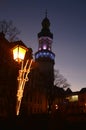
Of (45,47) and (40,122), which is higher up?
(45,47)

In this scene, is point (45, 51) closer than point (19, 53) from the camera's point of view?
No

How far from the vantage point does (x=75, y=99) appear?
6612 cm

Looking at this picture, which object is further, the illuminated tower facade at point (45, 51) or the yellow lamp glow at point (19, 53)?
the illuminated tower facade at point (45, 51)

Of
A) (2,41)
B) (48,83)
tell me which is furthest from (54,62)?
(2,41)

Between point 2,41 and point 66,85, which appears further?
point 66,85

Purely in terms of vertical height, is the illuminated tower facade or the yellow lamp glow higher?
the illuminated tower facade

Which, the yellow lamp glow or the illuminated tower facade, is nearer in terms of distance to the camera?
the yellow lamp glow

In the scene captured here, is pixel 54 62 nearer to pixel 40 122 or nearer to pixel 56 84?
pixel 56 84

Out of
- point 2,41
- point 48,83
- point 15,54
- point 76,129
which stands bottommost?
point 76,129

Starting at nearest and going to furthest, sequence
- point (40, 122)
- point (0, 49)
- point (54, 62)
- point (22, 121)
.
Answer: point (22, 121)
point (40, 122)
point (0, 49)
point (54, 62)

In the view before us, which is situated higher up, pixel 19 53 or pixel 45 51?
pixel 45 51

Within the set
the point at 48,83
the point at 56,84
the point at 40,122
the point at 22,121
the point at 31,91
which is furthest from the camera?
the point at 56,84

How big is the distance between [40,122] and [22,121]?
3.54 ft

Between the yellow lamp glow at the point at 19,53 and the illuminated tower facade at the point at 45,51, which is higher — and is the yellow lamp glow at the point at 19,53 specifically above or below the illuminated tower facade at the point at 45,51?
below
